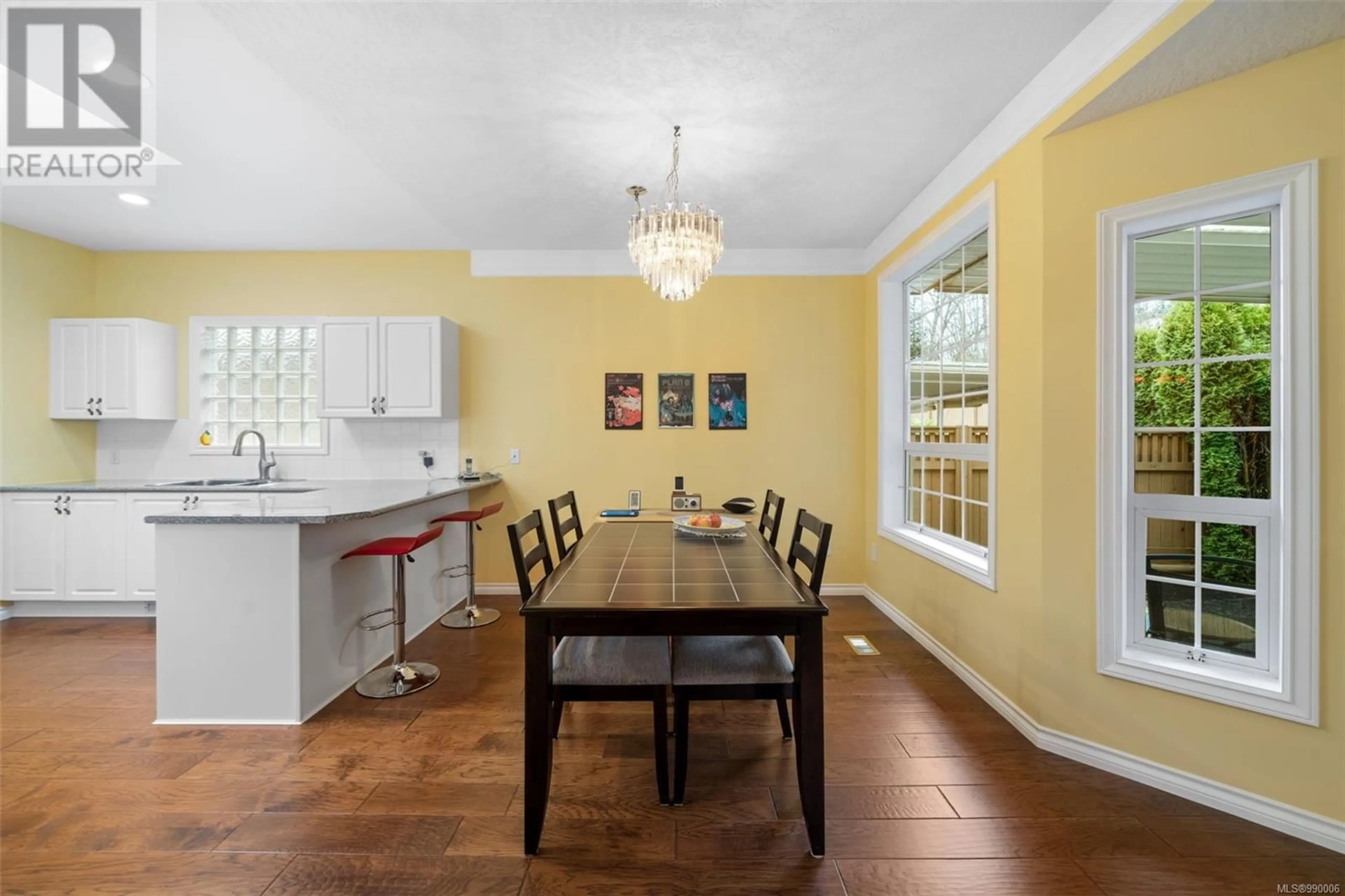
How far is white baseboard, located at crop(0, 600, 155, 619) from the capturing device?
12.0ft

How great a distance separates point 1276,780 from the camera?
1.72 metres

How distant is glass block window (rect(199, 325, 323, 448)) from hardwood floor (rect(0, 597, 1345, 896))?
2142 mm

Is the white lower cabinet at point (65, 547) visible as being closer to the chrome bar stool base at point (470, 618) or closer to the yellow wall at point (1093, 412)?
the chrome bar stool base at point (470, 618)

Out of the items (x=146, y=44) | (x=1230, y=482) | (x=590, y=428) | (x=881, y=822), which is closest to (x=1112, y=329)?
(x=1230, y=482)

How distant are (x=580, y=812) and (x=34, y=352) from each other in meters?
5.08

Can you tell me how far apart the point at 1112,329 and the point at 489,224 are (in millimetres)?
3529

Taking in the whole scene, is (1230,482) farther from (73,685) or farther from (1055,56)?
(73,685)

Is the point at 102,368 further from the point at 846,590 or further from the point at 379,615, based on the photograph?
the point at 846,590

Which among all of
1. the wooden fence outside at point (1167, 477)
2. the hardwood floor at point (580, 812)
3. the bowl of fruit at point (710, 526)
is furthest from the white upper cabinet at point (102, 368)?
the wooden fence outside at point (1167, 477)

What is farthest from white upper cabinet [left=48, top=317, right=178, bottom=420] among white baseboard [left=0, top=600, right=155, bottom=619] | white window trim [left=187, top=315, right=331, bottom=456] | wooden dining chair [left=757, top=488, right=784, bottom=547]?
wooden dining chair [left=757, top=488, right=784, bottom=547]

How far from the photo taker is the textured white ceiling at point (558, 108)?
6.09 ft

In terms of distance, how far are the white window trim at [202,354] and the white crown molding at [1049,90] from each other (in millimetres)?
4481

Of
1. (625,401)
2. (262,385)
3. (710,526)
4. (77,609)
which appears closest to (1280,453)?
(710,526)

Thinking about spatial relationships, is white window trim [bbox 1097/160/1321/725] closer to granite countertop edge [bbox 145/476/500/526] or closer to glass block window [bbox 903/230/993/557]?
glass block window [bbox 903/230/993/557]
